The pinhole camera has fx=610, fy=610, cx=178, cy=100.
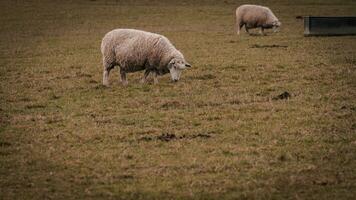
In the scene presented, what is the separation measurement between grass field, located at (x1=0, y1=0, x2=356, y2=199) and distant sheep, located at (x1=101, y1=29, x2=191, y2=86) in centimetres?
60

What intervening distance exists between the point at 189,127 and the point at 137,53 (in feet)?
17.1

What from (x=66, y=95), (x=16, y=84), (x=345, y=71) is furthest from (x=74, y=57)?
(x=345, y=71)

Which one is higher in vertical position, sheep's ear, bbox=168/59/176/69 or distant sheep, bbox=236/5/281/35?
sheep's ear, bbox=168/59/176/69

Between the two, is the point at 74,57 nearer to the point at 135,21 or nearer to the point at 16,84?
the point at 16,84

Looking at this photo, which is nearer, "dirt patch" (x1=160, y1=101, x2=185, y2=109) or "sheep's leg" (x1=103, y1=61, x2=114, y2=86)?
"dirt patch" (x1=160, y1=101, x2=185, y2=109)

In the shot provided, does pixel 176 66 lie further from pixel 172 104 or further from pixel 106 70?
pixel 172 104

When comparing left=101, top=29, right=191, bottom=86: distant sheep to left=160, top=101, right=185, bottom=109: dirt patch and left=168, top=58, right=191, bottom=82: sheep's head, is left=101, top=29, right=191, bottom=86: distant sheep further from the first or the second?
left=160, top=101, right=185, bottom=109: dirt patch

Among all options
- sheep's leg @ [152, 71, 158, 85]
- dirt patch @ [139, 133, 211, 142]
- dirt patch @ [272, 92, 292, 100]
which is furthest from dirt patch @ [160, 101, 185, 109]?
sheep's leg @ [152, 71, 158, 85]

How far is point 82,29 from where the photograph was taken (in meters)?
38.6

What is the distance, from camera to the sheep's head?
17.0 m

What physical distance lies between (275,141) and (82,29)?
2949 centimetres

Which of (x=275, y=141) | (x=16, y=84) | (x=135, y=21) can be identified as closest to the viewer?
(x=275, y=141)

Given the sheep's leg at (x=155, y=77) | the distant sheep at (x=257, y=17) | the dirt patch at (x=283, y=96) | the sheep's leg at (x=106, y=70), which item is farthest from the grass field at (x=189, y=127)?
the distant sheep at (x=257, y=17)

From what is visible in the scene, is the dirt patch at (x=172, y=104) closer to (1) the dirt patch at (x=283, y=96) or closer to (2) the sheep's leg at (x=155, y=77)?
(1) the dirt patch at (x=283, y=96)
